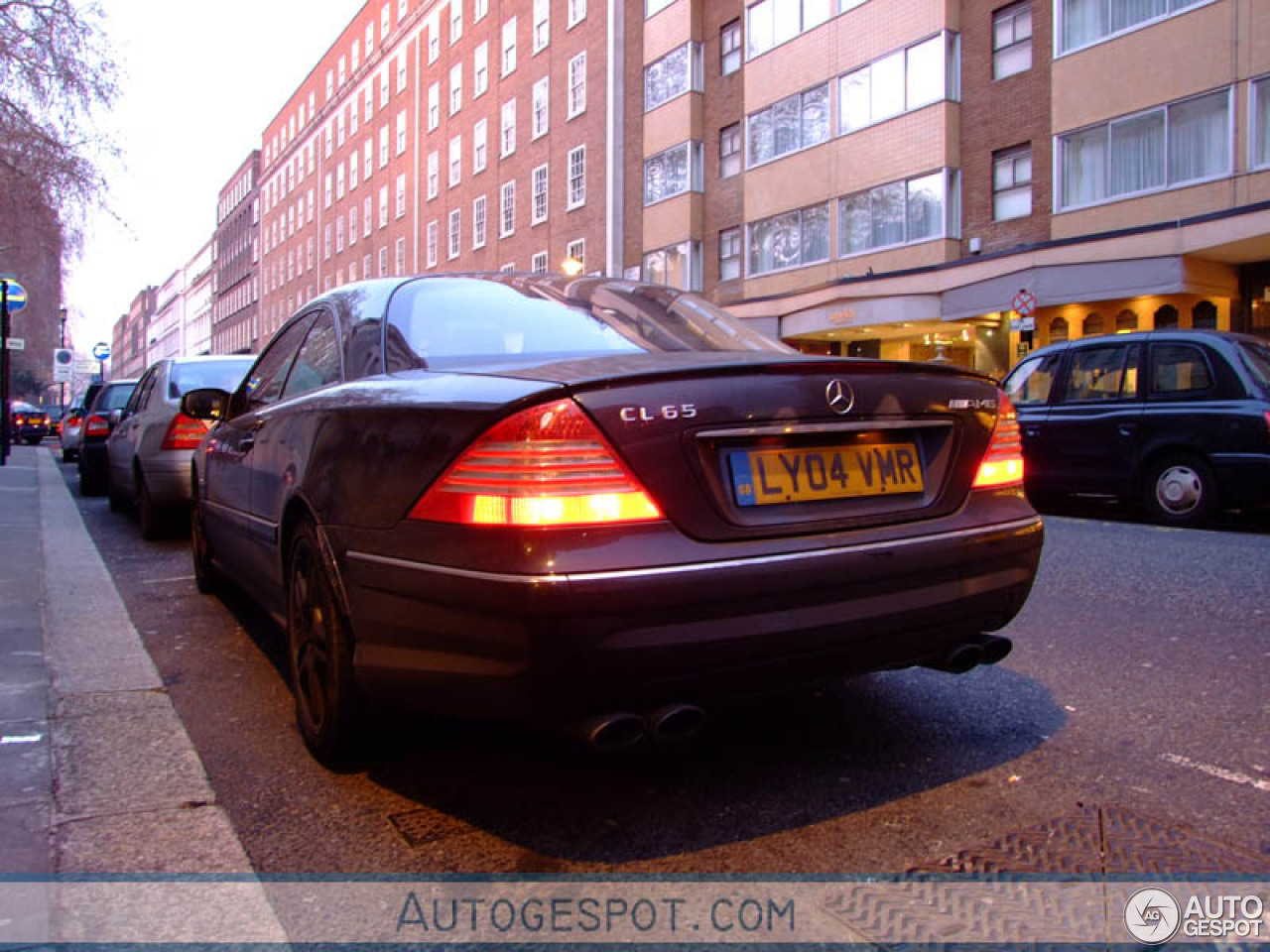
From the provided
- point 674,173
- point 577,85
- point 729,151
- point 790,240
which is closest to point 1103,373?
point 790,240

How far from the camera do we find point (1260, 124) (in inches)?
649


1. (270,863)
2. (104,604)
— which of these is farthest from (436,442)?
(104,604)

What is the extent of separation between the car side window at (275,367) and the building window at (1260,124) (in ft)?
57.1

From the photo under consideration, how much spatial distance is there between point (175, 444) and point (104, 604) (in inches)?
110

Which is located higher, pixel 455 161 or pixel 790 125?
pixel 455 161

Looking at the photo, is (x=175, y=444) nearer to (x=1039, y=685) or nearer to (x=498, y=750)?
(x=498, y=750)

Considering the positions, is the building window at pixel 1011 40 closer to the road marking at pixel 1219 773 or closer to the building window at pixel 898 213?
the building window at pixel 898 213

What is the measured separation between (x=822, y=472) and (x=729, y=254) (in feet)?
86.7

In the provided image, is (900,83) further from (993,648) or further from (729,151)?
(993,648)

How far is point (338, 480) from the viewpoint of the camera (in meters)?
2.80

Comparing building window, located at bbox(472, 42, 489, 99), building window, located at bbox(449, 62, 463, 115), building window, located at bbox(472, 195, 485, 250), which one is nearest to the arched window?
building window, located at bbox(472, 195, 485, 250)

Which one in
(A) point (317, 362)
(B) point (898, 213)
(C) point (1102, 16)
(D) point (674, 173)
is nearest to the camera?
(A) point (317, 362)

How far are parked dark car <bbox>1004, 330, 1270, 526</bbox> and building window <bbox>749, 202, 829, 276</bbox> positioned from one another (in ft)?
50.4

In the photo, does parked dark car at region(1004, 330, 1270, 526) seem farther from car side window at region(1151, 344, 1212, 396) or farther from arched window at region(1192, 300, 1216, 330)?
arched window at region(1192, 300, 1216, 330)
